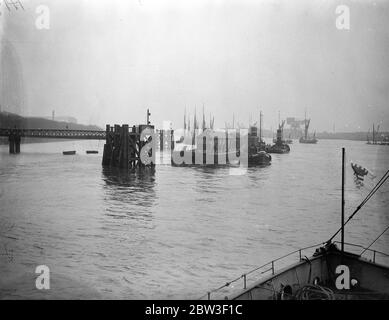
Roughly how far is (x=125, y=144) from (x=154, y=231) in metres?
25.3

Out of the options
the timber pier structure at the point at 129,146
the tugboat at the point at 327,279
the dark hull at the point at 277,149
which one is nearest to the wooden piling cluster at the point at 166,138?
the dark hull at the point at 277,149

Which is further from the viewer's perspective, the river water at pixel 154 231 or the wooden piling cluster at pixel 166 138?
the wooden piling cluster at pixel 166 138

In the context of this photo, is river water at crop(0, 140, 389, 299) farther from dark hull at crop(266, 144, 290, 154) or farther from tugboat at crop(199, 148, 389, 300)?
dark hull at crop(266, 144, 290, 154)

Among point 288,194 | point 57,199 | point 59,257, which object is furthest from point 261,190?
point 59,257

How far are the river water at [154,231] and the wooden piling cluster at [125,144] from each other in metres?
8.64

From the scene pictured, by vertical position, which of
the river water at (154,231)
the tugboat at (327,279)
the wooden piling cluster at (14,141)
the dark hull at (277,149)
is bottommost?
the river water at (154,231)

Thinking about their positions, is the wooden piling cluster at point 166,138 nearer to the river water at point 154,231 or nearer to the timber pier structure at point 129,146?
the timber pier structure at point 129,146

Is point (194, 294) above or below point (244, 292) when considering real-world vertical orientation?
below

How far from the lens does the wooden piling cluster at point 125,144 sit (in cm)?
4062

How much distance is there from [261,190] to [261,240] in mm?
14732

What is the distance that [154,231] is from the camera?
16.7 metres
